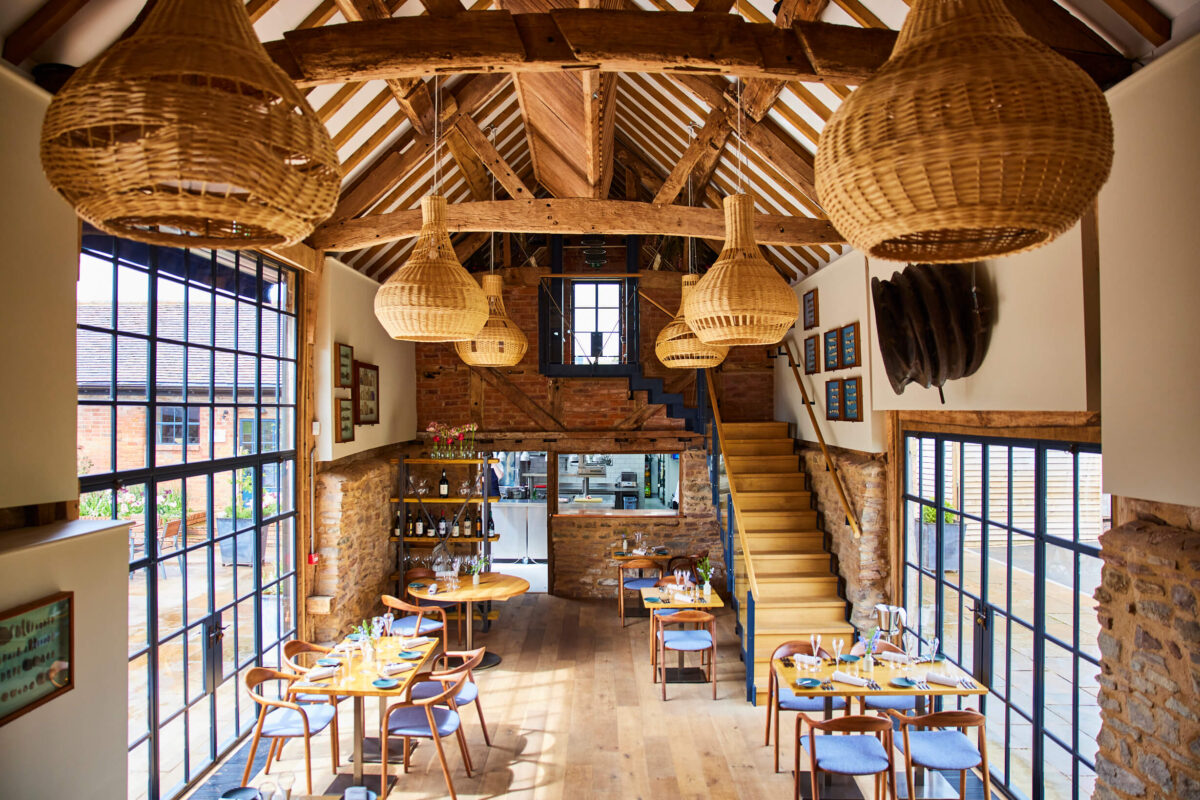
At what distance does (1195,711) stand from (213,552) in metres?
5.84

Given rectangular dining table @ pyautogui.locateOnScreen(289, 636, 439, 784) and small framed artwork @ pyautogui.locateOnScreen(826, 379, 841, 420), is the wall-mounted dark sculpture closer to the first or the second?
small framed artwork @ pyautogui.locateOnScreen(826, 379, 841, 420)

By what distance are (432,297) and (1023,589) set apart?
13.3 feet

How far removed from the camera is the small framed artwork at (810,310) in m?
8.03

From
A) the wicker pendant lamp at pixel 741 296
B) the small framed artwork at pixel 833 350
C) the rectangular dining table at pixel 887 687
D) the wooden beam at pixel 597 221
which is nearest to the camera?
the wicker pendant lamp at pixel 741 296

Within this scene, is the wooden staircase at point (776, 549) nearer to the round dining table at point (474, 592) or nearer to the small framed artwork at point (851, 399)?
the small framed artwork at point (851, 399)

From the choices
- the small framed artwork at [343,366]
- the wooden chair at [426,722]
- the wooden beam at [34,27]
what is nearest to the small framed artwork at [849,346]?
the wooden chair at [426,722]

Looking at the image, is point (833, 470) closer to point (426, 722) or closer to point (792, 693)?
point (792, 693)

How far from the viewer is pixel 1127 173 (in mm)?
3262

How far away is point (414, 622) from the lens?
7.73 metres

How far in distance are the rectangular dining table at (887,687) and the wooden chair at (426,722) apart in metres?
2.37

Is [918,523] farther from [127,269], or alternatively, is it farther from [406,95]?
[127,269]

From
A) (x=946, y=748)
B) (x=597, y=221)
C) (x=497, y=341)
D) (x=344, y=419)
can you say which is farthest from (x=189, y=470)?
(x=946, y=748)

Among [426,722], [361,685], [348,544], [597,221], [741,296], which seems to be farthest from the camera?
[348,544]

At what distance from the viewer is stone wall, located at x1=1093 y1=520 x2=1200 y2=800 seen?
9.87 ft
